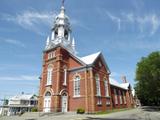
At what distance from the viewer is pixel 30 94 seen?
7781 cm

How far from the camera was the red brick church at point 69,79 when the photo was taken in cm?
2916

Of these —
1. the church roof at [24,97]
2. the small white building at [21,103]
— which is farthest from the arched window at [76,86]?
the church roof at [24,97]

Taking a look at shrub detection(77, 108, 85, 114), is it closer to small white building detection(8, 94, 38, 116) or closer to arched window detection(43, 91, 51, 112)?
arched window detection(43, 91, 51, 112)

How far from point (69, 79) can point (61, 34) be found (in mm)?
9902

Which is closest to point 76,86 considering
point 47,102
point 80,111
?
point 80,111

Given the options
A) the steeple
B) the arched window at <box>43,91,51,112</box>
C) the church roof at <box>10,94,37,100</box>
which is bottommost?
the arched window at <box>43,91,51,112</box>

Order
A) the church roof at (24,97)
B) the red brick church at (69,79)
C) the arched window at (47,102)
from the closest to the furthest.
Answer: the red brick church at (69,79) < the arched window at (47,102) < the church roof at (24,97)

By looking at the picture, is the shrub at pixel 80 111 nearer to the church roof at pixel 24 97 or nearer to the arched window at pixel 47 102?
the arched window at pixel 47 102

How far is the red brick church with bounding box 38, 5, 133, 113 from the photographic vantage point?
1148 inches

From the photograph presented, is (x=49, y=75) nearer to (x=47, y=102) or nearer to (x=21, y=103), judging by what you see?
(x=47, y=102)

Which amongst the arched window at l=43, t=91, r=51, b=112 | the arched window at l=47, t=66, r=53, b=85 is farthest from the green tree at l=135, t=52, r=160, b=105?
the arched window at l=43, t=91, r=51, b=112

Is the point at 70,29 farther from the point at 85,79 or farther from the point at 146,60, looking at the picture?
the point at 146,60

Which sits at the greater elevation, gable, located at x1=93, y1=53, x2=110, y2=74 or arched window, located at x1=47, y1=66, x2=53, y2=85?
gable, located at x1=93, y1=53, x2=110, y2=74

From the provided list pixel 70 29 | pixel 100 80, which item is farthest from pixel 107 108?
pixel 70 29
